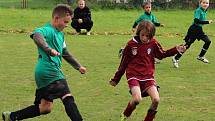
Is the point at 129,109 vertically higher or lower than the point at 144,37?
lower

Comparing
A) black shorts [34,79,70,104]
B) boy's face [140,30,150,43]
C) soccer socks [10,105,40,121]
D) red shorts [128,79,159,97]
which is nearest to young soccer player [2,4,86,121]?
black shorts [34,79,70,104]

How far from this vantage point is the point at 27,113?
23.3 feet

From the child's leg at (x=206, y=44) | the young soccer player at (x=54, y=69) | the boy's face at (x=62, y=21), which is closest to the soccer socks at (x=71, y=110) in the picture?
the young soccer player at (x=54, y=69)

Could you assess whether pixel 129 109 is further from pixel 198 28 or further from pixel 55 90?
pixel 198 28

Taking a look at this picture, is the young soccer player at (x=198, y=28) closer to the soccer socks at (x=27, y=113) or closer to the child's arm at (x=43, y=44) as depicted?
the soccer socks at (x=27, y=113)

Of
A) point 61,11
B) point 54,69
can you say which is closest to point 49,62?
point 54,69

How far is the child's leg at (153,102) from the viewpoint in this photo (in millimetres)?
7387

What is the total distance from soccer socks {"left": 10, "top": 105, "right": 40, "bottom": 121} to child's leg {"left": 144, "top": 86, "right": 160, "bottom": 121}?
58.5 inches

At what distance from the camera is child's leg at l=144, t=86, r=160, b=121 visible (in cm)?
739

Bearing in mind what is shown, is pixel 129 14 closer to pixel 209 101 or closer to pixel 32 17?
pixel 32 17

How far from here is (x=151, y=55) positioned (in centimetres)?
762

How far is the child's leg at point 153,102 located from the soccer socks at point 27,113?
1.49 m

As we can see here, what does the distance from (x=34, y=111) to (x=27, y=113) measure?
113 mm

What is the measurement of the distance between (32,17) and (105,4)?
7.52 m
